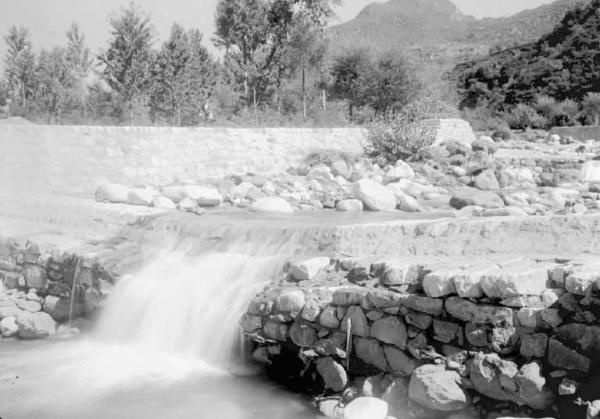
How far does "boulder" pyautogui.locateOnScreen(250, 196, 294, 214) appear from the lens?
933cm

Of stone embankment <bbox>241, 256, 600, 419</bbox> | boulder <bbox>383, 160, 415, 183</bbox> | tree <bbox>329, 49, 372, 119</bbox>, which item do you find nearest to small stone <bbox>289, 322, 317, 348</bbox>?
stone embankment <bbox>241, 256, 600, 419</bbox>

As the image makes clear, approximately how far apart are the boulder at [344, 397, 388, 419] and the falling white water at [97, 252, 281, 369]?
1534 mm

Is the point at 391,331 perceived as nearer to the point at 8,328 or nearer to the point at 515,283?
the point at 515,283

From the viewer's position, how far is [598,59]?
33.7 meters

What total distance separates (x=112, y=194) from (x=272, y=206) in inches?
99.6

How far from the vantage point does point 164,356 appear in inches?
229

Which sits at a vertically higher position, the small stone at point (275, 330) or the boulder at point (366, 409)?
the small stone at point (275, 330)

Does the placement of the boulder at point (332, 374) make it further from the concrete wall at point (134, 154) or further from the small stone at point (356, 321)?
the concrete wall at point (134, 154)

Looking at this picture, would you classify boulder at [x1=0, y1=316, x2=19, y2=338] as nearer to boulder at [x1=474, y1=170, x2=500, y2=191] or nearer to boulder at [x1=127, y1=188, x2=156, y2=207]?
boulder at [x1=127, y1=188, x2=156, y2=207]

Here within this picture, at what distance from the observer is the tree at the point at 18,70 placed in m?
23.5

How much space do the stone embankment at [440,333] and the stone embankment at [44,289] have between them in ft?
8.19

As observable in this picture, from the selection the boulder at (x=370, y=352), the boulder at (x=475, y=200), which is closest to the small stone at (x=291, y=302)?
the boulder at (x=370, y=352)

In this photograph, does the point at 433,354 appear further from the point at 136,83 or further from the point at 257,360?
the point at 136,83

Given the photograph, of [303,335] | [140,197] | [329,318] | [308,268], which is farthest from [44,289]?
[329,318]
